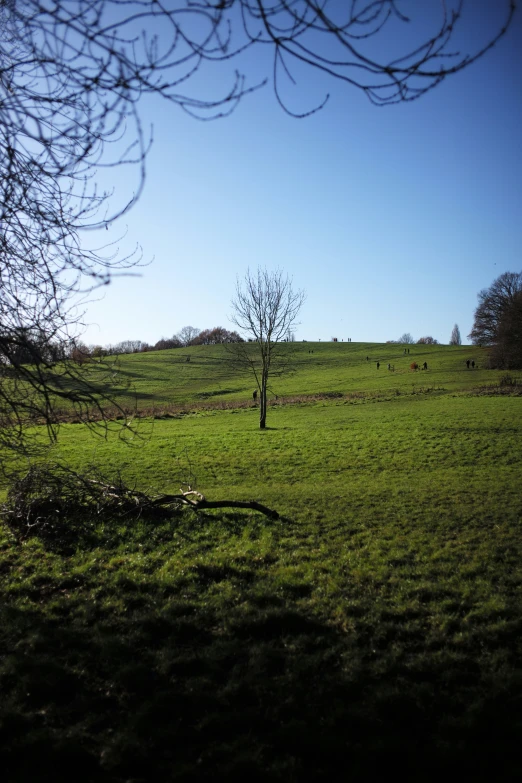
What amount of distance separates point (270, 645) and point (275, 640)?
0.49 ft

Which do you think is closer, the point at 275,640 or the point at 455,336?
the point at 275,640

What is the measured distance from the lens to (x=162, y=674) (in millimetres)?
4098

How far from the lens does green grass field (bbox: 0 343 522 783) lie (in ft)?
10.6

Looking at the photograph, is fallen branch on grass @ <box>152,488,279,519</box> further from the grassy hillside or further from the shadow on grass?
the grassy hillside

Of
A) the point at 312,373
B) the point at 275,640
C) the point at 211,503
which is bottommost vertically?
the point at 275,640

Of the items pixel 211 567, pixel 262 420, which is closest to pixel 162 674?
pixel 211 567

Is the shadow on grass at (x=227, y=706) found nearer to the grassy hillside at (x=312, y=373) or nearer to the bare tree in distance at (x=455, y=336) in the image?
the grassy hillside at (x=312, y=373)

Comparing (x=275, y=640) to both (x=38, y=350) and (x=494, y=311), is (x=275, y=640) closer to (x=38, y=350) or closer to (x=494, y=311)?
(x=38, y=350)

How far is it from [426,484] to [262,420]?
15.0m

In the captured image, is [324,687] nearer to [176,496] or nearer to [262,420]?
[176,496]

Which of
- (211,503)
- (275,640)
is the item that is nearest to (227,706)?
(275,640)

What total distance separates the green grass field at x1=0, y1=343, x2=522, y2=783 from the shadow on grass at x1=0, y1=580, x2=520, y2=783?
1 centimetres

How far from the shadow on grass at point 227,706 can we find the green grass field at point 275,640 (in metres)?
0.01

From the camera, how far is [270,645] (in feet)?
14.8
